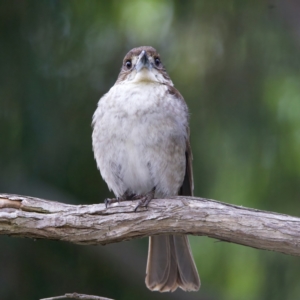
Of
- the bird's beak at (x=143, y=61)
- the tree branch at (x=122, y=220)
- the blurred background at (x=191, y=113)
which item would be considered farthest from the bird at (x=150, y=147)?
the blurred background at (x=191, y=113)

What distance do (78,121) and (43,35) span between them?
0.82 meters

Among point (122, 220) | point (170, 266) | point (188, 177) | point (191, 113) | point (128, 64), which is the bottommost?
point (170, 266)

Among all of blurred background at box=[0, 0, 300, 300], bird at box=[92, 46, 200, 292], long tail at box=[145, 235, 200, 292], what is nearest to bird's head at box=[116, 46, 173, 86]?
bird at box=[92, 46, 200, 292]

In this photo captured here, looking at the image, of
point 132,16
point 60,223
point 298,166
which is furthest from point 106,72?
point 60,223

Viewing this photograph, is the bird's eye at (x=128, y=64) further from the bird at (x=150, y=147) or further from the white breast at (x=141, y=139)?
the white breast at (x=141, y=139)

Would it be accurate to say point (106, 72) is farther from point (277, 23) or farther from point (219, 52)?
point (277, 23)

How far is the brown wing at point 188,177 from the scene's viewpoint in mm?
5043

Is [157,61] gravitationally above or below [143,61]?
above

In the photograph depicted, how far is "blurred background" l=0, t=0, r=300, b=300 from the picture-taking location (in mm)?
5418

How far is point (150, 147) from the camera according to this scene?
4.62 meters

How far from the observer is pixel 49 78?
5.67 metres

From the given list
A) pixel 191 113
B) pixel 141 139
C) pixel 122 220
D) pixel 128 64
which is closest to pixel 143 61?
pixel 128 64

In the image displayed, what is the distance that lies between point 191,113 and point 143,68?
3.00ft

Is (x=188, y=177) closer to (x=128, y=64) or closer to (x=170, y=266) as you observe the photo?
(x=170, y=266)
